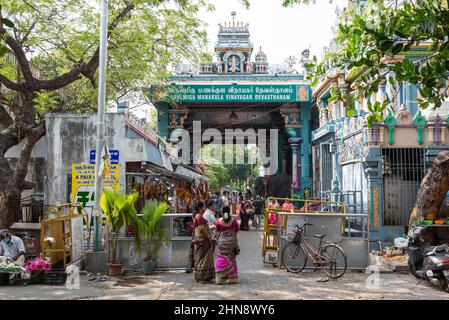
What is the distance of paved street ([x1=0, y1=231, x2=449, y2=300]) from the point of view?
7.74 metres

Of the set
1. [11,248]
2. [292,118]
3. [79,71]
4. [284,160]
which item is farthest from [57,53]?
[284,160]

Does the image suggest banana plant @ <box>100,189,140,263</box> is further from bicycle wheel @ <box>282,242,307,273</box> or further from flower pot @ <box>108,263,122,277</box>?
bicycle wheel @ <box>282,242,307,273</box>

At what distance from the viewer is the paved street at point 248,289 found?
25.4 ft

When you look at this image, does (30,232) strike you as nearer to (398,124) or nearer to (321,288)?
(321,288)

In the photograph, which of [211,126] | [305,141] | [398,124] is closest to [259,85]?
[305,141]

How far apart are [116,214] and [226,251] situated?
7.52 feet

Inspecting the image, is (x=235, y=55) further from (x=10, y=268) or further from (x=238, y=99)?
(x=10, y=268)

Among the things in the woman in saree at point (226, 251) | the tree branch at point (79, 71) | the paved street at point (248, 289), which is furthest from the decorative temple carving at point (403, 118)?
the tree branch at point (79, 71)

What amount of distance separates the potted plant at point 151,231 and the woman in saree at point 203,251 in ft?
3.25

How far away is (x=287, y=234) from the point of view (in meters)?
10.1

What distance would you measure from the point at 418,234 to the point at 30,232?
8.32 metres

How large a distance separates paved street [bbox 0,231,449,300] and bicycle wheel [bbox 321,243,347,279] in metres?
0.18

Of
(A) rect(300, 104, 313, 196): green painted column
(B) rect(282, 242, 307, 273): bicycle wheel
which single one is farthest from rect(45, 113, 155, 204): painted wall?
(A) rect(300, 104, 313, 196): green painted column

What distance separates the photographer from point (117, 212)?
9.45m
